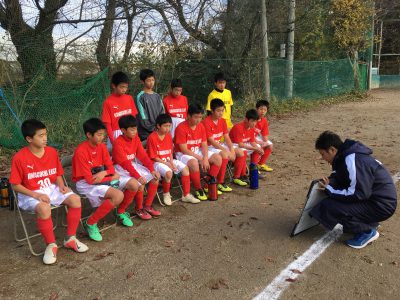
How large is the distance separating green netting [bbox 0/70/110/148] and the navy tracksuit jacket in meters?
5.98

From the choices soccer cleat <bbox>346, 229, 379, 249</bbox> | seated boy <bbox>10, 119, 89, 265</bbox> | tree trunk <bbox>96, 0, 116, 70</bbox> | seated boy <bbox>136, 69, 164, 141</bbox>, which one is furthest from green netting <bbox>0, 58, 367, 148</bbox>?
soccer cleat <bbox>346, 229, 379, 249</bbox>

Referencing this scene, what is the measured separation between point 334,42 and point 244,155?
15275 millimetres

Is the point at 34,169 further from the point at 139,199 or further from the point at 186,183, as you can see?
the point at 186,183

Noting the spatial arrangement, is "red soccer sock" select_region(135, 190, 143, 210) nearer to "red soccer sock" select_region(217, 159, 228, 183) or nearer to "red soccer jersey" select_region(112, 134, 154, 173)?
"red soccer jersey" select_region(112, 134, 154, 173)

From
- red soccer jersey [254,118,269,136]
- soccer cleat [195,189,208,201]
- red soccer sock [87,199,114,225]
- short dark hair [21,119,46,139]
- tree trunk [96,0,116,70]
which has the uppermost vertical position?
tree trunk [96,0,116,70]

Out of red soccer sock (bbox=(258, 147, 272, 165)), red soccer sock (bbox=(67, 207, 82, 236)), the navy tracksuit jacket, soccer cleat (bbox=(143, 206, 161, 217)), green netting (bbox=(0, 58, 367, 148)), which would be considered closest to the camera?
the navy tracksuit jacket

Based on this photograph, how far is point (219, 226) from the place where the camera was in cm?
441

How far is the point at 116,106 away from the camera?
510 centimetres

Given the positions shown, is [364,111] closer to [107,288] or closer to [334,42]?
[334,42]

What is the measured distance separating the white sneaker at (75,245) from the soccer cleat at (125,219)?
66 centimetres

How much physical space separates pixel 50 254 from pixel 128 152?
151 centimetres

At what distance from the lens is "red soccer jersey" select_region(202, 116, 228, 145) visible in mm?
5734

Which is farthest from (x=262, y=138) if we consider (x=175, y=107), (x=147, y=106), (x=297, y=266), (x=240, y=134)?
(x=297, y=266)

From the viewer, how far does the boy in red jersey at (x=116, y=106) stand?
198 inches
